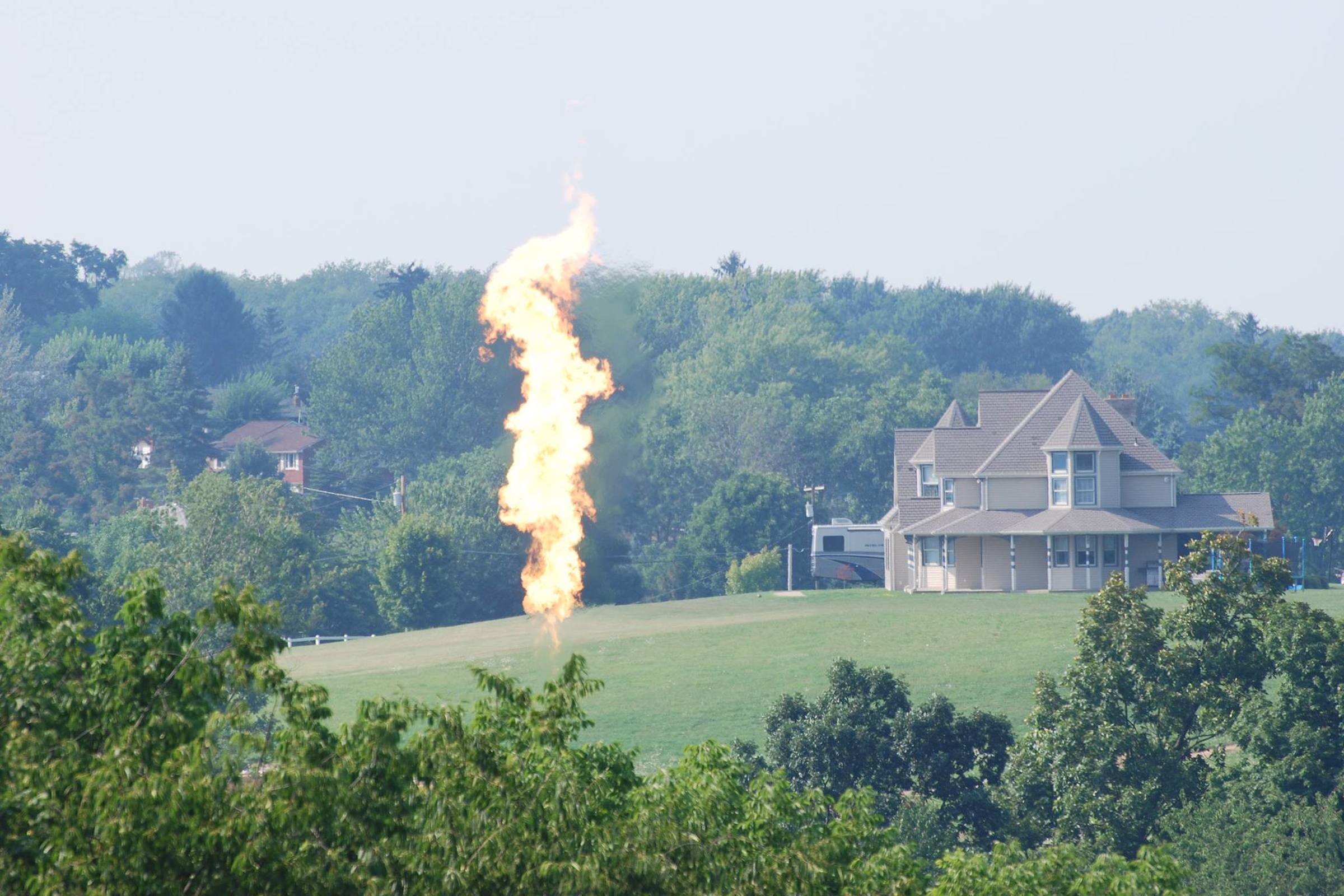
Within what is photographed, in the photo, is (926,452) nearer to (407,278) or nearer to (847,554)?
(847,554)

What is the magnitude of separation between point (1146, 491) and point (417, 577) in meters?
35.8

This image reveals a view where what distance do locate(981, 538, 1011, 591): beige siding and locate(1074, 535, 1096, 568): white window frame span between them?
9.85ft

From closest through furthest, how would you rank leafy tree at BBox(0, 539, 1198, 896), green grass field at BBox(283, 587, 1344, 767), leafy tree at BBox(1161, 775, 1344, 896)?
leafy tree at BBox(0, 539, 1198, 896)
leafy tree at BBox(1161, 775, 1344, 896)
green grass field at BBox(283, 587, 1344, 767)

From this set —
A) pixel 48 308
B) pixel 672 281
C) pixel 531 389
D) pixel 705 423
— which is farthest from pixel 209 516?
pixel 48 308

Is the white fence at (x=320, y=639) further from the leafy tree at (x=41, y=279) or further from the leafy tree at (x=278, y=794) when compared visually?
the leafy tree at (x=41, y=279)

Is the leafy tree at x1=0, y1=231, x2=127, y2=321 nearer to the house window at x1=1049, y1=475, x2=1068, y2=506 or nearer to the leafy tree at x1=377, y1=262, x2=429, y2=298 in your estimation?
the leafy tree at x1=377, y1=262, x2=429, y2=298

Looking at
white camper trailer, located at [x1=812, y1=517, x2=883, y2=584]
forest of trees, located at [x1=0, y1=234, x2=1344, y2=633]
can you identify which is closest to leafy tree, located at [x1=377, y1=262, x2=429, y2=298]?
forest of trees, located at [x1=0, y1=234, x2=1344, y2=633]

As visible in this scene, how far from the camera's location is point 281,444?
12975 centimetres

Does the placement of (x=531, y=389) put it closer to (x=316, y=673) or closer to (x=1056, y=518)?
(x=316, y=673)

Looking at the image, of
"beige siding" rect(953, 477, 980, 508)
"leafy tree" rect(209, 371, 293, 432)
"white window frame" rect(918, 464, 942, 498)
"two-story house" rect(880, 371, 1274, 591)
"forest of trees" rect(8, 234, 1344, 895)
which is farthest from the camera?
"leafy tree" rect(209, 371, 293, 432)

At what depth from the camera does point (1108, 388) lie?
532ft

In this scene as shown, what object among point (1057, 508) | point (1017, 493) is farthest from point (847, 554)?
point (1057, 508)

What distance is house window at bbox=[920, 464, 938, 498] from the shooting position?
79.5 m

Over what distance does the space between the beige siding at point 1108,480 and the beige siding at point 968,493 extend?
17.6 feet
